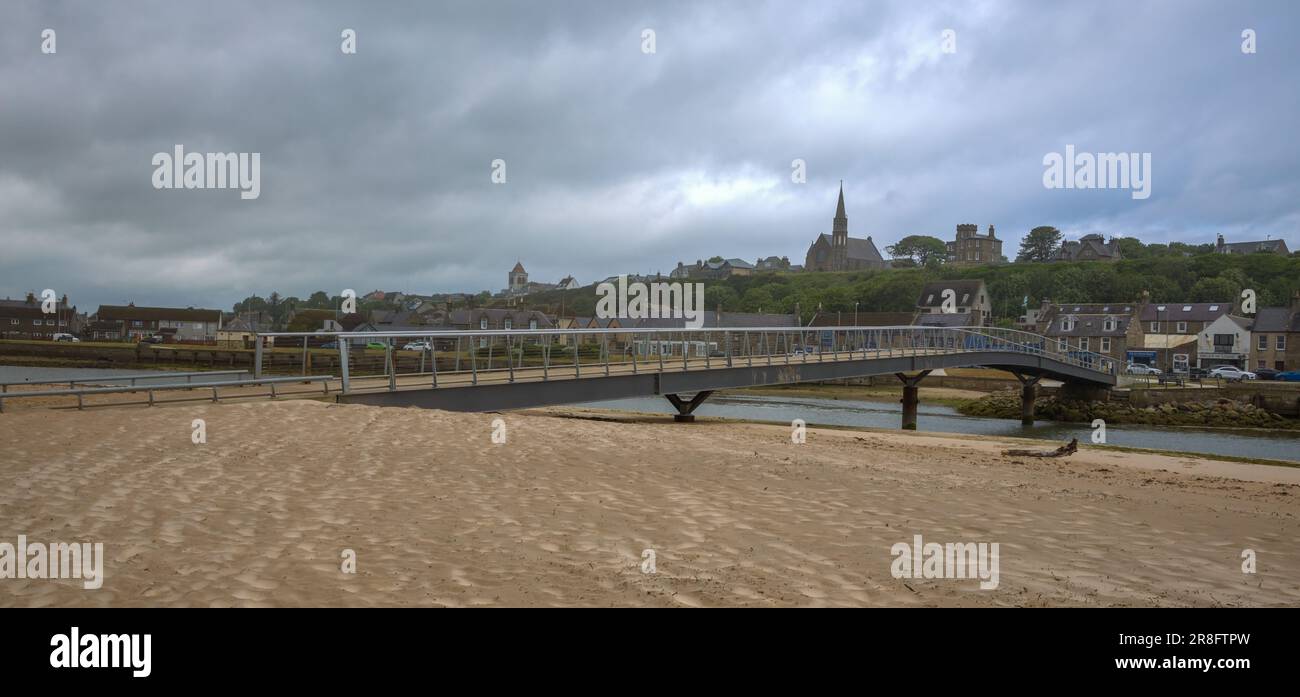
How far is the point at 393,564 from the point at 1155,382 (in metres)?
72.5

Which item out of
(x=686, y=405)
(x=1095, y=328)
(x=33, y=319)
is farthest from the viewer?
(x=33, y=319)

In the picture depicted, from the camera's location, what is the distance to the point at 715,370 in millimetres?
31609

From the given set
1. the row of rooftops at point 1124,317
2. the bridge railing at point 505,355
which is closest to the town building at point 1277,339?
the row of rooftops at point 1124,317

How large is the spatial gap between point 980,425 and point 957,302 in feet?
231

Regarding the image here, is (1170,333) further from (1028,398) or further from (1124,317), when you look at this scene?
(1028,398)

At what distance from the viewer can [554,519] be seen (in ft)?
33.9

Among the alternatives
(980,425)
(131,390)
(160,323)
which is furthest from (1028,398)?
(160,323)

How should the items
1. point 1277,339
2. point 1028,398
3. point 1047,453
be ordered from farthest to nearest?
point 1277,339 → point 1028,398 → point 1047,453

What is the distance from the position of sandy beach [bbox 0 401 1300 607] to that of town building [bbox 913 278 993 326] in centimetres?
9897

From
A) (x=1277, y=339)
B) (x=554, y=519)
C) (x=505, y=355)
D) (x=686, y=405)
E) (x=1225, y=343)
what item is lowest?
(x=686, y=405)

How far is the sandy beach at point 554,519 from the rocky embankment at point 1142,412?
38981 millimetres

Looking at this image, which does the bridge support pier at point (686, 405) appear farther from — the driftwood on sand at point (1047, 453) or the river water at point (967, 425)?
the driftwood on sand at point (1047, 453)
